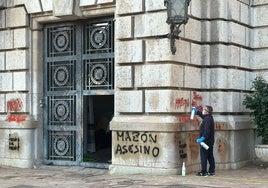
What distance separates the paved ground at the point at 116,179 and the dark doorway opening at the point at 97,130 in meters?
0.52

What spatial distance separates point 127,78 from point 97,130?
2.38 meters

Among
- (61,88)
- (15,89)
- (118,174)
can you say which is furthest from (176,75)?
(15,89)

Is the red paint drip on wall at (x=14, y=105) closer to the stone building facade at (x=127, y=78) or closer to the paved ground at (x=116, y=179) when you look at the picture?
the stone building facade at (x=127, y=78)

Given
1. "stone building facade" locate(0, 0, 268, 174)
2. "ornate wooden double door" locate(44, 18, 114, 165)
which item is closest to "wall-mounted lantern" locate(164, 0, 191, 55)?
"stone building facade" locate(0, 0, 268, 174)

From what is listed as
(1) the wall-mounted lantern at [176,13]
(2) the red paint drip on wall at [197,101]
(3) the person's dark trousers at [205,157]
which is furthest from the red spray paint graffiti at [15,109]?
(3) the person's dark trousers at [205,157]

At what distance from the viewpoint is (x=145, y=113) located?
13219 millimetres

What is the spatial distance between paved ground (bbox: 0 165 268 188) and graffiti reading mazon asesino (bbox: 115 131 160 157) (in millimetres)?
684

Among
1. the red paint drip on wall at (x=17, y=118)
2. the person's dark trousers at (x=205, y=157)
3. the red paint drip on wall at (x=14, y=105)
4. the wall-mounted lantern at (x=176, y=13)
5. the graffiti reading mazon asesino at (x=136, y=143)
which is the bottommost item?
the person's dark trousers at (x=205, y=157)

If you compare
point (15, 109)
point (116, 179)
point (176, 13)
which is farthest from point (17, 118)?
point (176, 13)

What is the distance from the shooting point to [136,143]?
43.4 feet

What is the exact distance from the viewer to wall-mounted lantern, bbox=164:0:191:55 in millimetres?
12469

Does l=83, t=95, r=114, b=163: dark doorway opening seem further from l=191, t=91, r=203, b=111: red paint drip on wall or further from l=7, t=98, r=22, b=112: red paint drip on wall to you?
l=191, t=91, r=203, b=111: red paint drip on wall

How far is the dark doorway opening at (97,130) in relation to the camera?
14870 mm

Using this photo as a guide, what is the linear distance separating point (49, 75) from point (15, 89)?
45.2 inches
